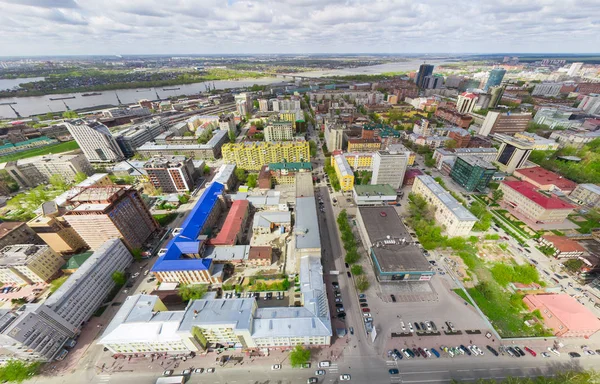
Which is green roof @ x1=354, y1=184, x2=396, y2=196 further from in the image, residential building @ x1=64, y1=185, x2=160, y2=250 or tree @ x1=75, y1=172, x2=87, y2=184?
tree @ x1=75, y1=172, x2=87, y2=184

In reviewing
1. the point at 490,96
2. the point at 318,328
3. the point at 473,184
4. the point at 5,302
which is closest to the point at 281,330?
the point at 318,328

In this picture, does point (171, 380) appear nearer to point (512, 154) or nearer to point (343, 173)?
point (343, 173)

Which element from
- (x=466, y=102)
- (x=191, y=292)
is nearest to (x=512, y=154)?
(x=466, y=102)

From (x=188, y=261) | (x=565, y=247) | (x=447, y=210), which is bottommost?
(x=565, y=247)

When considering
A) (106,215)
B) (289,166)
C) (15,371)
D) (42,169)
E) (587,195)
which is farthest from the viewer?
(42,169)

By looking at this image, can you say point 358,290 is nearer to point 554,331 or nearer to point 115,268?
point 554,331

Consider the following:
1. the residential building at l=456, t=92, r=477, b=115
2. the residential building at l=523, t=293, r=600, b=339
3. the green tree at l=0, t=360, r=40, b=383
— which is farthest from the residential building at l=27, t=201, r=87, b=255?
the residential building at l=456, t=92, r=477, b=115
